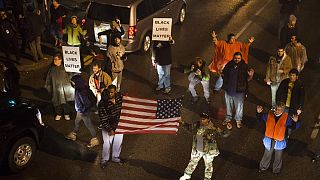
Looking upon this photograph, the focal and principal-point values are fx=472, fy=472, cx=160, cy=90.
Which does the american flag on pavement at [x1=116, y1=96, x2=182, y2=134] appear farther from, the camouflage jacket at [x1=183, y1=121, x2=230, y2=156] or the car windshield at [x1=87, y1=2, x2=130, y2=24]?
the car windshield at [x1=87, y1=2, x2=130, y2=24]

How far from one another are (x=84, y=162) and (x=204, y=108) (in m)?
3.82

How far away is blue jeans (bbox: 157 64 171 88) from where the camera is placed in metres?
12.7

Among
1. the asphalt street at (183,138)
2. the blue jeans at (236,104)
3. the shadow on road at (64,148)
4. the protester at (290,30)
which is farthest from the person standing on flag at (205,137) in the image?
the protester at (290,30)

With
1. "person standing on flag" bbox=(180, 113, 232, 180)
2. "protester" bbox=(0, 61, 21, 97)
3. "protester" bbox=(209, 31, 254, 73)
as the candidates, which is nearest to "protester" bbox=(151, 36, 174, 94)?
"protester" bbox=(209, 31, 254, 73)

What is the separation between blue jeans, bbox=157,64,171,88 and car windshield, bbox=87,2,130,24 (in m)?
2.71

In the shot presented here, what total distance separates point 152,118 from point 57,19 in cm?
774

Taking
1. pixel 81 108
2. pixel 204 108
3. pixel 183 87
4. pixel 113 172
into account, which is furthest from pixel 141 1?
pixel 113 172

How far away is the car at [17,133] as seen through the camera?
9.10 metres

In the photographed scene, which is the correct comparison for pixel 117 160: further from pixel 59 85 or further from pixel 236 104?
pixel 236 104

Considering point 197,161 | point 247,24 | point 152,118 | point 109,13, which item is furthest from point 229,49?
point 247,24

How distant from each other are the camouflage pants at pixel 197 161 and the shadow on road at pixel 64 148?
2.23 m

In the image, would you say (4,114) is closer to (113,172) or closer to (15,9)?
(113,172)

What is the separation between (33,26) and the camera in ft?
46.3

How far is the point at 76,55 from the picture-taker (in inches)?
460
